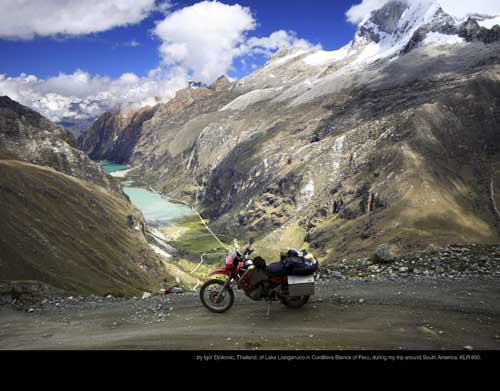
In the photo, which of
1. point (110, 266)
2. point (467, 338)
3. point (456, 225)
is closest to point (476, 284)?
point (467, 338)

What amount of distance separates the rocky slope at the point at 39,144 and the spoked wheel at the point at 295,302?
97.6 metres

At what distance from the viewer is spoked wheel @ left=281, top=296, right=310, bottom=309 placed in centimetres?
1439

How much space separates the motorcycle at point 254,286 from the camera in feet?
45.7

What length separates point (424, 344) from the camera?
1066 centimetres

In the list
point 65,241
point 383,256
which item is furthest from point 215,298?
point 65,241

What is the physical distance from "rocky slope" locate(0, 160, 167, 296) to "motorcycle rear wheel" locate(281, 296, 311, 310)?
22481 mm

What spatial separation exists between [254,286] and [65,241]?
4930 cm

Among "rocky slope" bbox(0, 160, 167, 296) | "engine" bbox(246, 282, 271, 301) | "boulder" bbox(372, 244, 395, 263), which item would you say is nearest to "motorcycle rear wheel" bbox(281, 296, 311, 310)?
"engine" bbox(246, 282, 271, 301)

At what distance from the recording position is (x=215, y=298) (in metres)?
15.0

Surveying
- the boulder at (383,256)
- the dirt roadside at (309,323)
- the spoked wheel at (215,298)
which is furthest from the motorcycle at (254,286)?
the boulder at (383,256)

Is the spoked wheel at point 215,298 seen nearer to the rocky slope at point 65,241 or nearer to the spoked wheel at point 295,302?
the spoked wheel at point 295,302

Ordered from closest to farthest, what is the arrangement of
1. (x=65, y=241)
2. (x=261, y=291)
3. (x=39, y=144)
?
(x=261, y=291) < (x=65, y=241) < (x=39, y=144)

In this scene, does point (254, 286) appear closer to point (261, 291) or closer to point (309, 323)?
point (261, 291)

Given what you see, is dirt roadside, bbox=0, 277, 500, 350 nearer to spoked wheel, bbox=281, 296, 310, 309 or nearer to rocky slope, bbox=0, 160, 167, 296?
spoked wheel, bbox=281, 296, 310, 309
